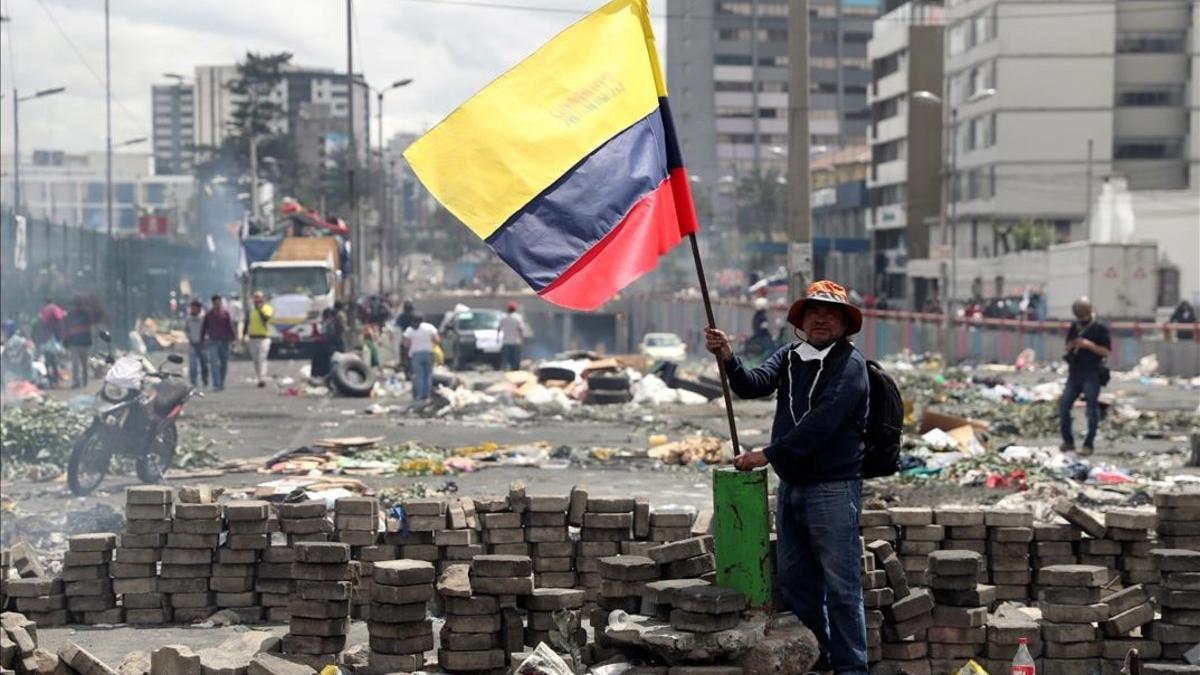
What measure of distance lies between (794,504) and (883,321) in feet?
138

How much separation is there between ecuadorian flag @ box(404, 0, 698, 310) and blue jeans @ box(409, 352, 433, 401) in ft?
69.3

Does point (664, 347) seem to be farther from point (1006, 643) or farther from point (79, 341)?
point (1006, 643)

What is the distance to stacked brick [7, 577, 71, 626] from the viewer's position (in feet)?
34.6

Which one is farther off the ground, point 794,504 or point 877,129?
point 877,129

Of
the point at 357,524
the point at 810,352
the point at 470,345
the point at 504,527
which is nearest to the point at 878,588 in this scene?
the point at 810,352

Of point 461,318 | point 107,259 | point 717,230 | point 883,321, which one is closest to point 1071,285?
point 883,321

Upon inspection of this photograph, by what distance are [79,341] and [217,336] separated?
98.3 inches

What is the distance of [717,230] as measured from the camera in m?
144

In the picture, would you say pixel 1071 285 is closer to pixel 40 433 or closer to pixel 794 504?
pixel 40 433

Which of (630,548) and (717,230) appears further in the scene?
(717,230)

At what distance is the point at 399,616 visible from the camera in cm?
852

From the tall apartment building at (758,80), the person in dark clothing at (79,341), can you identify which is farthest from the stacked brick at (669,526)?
the tall apartment building at (758,80)

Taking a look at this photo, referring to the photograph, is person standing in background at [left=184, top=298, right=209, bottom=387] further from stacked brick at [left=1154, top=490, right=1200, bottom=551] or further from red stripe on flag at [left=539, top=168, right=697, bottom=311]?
red stripe on flag at [left=539, top=168, right=697, bottom=311]

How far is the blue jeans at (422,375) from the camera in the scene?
29266 mm
